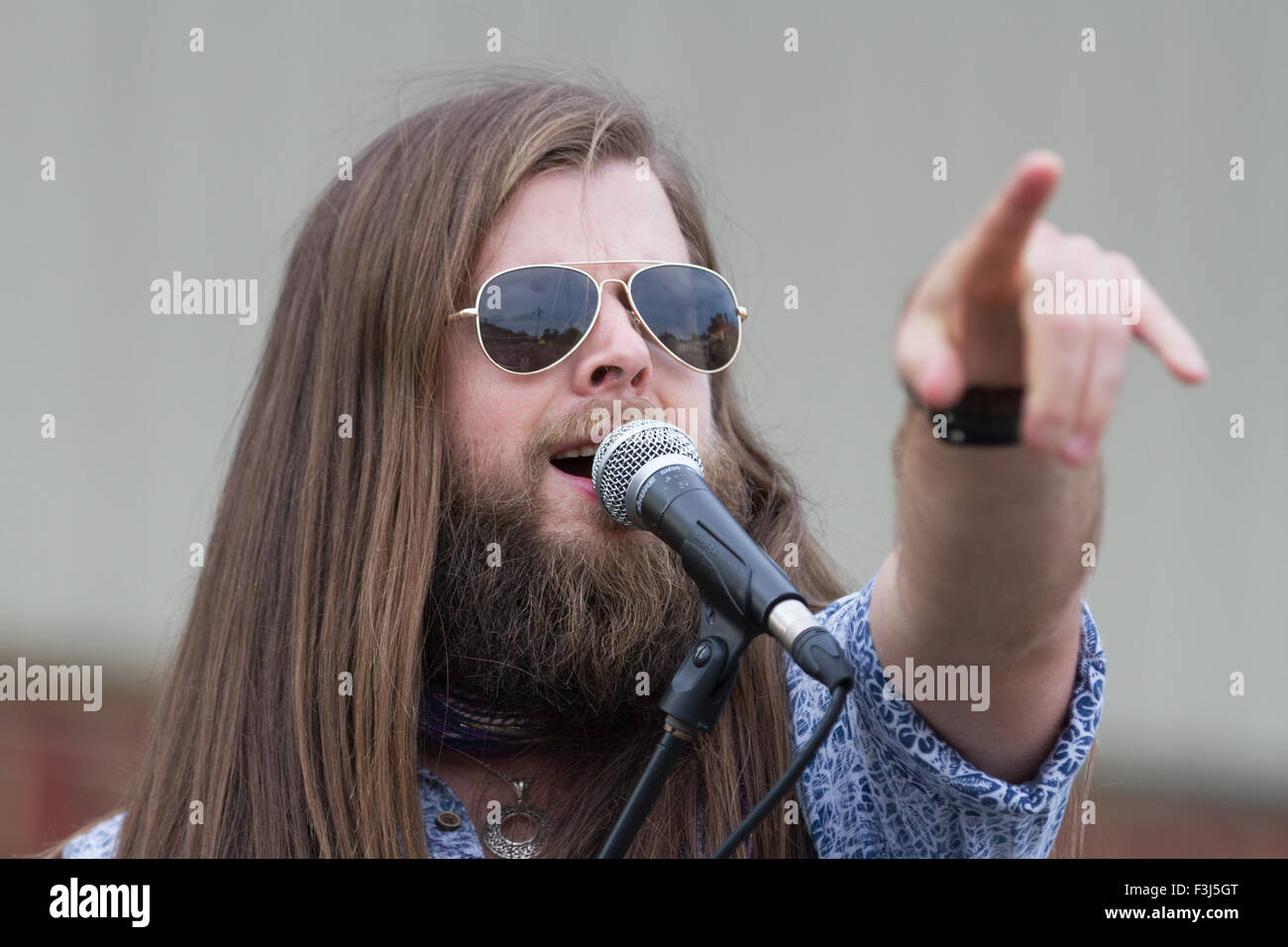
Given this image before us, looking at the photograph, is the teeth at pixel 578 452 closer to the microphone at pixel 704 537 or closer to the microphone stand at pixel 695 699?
the microphone at pixel 704 537

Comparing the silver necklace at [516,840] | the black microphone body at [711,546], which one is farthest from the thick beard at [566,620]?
the black microphone body at [711,546]

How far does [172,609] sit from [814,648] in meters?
1.93

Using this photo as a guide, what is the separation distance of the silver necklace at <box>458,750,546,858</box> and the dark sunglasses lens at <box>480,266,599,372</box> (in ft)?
2.26

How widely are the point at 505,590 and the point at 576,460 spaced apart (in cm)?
25

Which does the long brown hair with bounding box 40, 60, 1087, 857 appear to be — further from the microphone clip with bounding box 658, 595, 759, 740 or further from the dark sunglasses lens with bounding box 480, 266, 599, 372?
the microphone clip with bounding box 658, 595, 759, 740

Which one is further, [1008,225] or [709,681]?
[709,681]

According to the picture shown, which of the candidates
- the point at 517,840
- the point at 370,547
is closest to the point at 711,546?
the point at 517,840

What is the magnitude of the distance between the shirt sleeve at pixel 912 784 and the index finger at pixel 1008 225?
0.58m

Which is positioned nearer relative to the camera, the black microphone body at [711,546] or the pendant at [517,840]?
the black microphone body at [711,546]

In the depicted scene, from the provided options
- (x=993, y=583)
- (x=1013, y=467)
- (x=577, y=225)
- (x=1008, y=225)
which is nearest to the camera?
(x=1008, y=225)

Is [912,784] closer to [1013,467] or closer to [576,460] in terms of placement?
[1013,467]

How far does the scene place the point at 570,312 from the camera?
2061mm

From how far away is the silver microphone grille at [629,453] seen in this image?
159 centimetres
